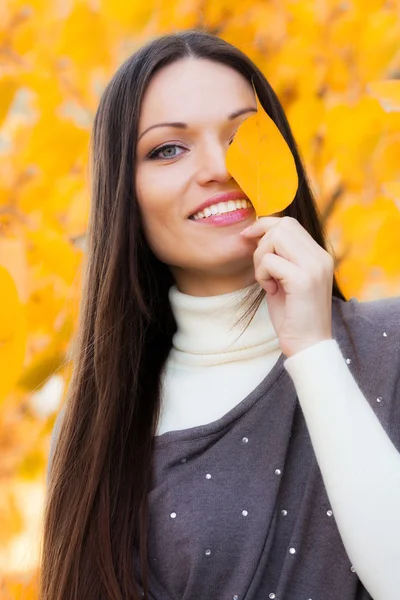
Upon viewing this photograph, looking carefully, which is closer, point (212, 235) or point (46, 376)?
point (212, 235)

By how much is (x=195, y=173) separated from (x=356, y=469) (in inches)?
20.0

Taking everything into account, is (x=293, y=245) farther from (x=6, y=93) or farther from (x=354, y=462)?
(x=6, y=93)

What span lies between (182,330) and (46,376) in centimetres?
23

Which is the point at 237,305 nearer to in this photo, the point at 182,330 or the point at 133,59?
the point at 182,330

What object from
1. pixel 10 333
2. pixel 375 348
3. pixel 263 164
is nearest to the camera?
pixel 263 164

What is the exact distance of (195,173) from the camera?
134 centimetres

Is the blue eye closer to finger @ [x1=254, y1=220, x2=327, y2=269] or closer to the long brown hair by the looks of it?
the long brown hair

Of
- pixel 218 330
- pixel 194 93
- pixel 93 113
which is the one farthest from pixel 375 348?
pixel 93 113

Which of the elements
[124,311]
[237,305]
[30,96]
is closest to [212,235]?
[237,305]

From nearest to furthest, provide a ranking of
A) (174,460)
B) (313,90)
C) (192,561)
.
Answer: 1. (192,561)
2. (174,460)
3. (313,90)

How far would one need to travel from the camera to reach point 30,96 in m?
1.44

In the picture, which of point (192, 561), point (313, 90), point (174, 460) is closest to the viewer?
point (192, 561)

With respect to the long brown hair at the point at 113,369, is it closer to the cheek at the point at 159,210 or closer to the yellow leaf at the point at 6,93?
the cheek at the point at 159,210

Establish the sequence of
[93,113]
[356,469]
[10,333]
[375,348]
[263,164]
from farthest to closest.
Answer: [93,113] < [10,333] < [375,348] < [263,164] < [356,469]
